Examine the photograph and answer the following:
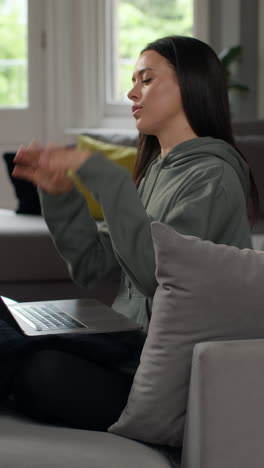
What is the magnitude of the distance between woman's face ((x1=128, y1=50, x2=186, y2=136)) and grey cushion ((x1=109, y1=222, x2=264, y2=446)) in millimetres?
533

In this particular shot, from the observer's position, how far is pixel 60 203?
6.22 ft

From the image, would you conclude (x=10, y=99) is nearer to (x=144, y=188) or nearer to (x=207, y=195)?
(x=144, y=188)

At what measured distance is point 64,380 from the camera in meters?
1.50

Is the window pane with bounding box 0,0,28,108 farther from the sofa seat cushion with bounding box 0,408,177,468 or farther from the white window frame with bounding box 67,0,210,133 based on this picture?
the sofa seat cushion with bounding box 0,408,177,468

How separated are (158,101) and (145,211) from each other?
309 mm

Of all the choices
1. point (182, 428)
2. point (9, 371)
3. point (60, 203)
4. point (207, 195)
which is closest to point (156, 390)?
point (182, 428)

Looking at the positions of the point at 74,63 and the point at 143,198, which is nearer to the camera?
the point at 143,198

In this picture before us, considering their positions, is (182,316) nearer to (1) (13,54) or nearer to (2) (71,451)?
(2) (71,451)

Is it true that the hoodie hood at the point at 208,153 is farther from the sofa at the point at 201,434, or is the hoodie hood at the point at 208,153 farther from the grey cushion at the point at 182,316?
the sofa at the point at 201,434

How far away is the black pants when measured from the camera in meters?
1.49

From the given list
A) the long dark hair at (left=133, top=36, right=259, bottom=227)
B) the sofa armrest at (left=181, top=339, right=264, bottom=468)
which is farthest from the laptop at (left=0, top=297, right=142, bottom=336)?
the long dark hair at (left=133, top=36, right=259, bottom=227)

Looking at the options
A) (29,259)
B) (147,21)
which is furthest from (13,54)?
(29,259)

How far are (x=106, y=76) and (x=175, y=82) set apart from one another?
11.6ft

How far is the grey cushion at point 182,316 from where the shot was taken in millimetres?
1385
